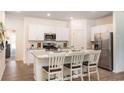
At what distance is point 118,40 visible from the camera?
447 centimetres

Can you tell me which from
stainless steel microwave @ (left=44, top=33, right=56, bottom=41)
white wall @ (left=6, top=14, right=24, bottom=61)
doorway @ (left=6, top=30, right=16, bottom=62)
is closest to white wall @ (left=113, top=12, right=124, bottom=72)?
stainless steel microwave @ (left=44, top=33, right=56, bottom=41)

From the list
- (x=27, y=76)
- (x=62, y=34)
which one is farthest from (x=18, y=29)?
(x=27, y=76)

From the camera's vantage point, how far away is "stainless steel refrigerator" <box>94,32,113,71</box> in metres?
4.66

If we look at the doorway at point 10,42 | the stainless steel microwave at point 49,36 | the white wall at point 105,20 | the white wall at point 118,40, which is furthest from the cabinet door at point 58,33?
the doorway at point 10,42

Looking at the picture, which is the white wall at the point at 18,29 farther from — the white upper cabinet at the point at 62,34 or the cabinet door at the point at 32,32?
the white upper cabinet at the point at 62,34

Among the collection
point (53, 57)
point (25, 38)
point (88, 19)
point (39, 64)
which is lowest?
point (39, 64)

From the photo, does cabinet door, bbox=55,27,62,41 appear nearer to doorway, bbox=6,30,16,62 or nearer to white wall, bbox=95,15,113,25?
white wall, bbox=95,15,113,25

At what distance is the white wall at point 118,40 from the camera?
14.5 feet

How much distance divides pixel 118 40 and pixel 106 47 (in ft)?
1.78
